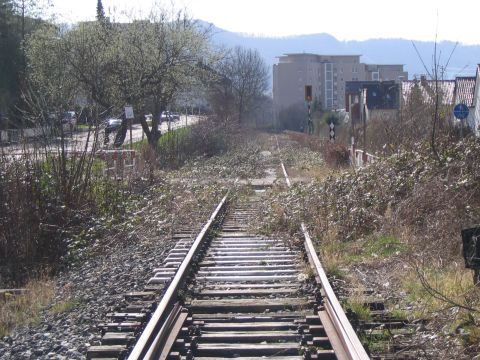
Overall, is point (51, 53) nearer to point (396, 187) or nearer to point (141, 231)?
point (141, 231)

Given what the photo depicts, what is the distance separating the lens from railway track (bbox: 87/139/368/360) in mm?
5777

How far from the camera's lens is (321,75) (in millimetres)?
153625

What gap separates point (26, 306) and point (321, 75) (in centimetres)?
14862

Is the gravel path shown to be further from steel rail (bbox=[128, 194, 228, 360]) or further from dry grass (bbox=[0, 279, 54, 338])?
steel rail (bbox=[128, 194, 228, 360])

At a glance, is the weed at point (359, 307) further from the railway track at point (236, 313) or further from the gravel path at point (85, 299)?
the gravel path at point (85, 299)

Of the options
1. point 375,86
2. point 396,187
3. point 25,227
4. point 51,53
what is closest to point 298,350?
point 396,187

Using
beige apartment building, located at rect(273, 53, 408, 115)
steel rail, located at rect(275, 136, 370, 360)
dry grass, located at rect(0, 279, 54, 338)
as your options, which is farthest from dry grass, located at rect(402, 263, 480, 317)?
Answer: beige apartment building, located at rect(273, 53, 408, 115)

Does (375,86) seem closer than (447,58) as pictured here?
No

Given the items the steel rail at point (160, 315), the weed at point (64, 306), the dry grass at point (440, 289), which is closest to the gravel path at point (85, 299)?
the weed at point (64, 306)

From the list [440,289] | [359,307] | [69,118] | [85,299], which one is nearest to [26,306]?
[85,299]

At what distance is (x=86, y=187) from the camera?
1479 centimetres

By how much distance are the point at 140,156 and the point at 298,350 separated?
18.6m

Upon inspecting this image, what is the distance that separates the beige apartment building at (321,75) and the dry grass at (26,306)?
11330cm

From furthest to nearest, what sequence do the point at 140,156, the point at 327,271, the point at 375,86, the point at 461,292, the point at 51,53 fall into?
1. the point at 375,86
2. the point at 51,53
3. the point at 140,156
4. the point at 327,271
5. the point at 461,292
